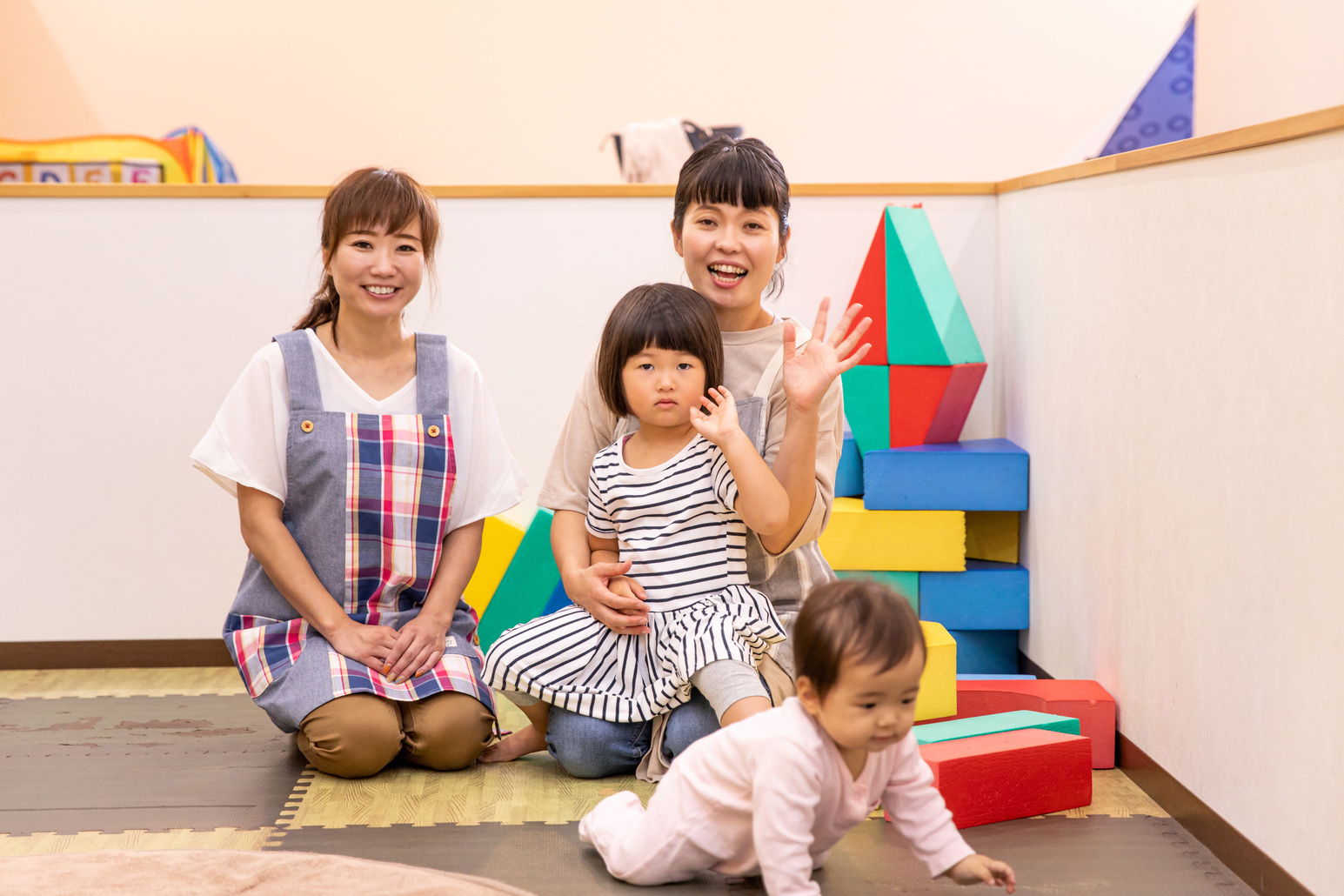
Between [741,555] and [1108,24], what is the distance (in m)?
3.52

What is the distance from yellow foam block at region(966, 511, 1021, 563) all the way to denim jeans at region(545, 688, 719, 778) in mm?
902

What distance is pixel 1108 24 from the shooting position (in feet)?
14.1

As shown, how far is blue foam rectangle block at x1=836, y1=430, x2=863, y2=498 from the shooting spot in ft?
7.50

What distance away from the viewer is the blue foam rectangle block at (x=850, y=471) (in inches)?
90.0

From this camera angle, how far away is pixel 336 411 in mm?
1815

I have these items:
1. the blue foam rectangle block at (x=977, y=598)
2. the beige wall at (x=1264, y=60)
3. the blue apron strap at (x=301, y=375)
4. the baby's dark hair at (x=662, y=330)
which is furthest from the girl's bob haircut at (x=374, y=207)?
the beige wall at (x=1264, y=60)

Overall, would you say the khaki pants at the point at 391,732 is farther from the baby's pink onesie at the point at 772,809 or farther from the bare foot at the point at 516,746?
the baby's pink onesie at the point at 772,809

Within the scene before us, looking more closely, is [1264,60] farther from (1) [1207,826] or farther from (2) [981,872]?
(2) [981,872]

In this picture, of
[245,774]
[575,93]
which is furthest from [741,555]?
[575,93]

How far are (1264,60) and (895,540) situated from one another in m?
1.76

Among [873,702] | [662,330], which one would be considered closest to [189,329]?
[662,330]

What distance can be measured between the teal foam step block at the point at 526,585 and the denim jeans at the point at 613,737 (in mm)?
592

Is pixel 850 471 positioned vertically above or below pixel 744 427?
below

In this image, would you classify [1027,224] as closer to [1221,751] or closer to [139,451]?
[1221,751]
